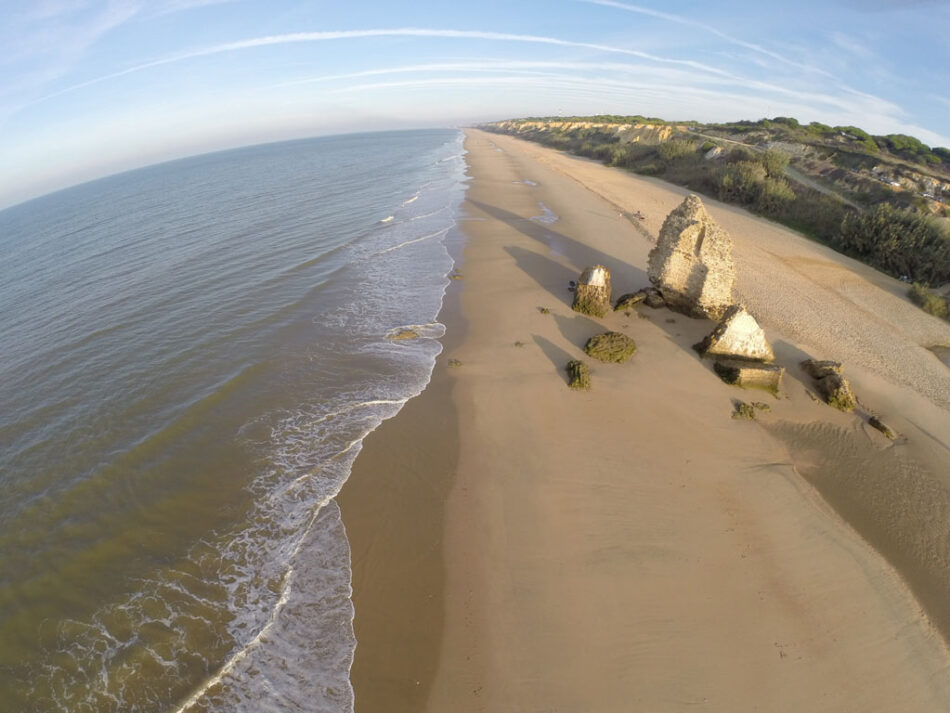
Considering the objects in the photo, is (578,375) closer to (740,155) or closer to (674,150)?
(740,155)

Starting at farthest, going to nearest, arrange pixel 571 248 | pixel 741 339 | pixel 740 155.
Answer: pixel 740 155 < pixel 571 248 < pixel 741 339

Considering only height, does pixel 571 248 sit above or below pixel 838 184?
below

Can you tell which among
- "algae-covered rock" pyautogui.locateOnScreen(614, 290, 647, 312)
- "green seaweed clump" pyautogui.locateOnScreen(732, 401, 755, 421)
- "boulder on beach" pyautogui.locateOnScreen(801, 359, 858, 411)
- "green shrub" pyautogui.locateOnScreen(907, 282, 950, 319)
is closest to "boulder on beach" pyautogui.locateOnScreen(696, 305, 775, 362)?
"boulder on beach" pyautogui.locateOnScreen(801, 359, 858, 411)

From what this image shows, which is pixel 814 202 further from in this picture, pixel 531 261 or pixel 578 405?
pixel 578 405

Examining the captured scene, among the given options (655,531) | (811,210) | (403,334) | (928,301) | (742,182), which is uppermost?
(742,182)

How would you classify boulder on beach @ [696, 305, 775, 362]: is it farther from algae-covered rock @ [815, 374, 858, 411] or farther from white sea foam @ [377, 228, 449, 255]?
white sea foam @ [377, 228, 449, 255]

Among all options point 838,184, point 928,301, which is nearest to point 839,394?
point 928,301

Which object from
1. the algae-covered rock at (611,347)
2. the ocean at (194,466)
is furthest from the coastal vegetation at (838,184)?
the ocean at (194,466)
